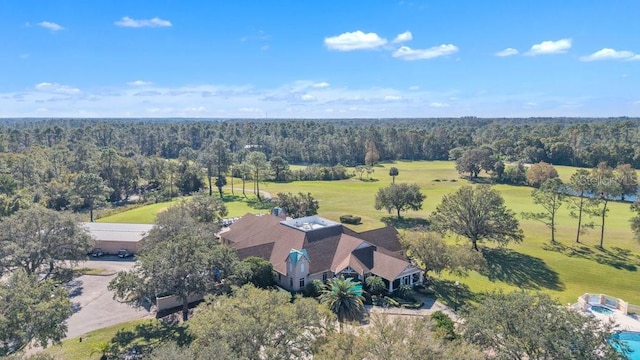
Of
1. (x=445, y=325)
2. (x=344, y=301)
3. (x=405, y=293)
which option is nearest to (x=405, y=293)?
(x=405, y=293)

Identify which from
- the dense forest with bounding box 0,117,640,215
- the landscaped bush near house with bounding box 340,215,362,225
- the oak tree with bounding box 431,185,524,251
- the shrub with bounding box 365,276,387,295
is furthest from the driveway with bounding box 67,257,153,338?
the oak tree with bounding box 431,185,524,251

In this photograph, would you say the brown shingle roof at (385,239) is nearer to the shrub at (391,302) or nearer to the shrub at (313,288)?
the shrub at (391,302)

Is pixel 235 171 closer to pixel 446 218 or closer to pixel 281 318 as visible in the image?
pixel 446 218

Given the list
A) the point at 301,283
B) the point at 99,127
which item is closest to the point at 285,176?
the point at 301,283

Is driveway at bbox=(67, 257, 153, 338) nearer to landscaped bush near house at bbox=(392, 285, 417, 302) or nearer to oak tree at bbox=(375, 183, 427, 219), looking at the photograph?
landscaped bush near house at bbox=(392, 285, 417, 302)

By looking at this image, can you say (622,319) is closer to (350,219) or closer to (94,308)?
(350,219)

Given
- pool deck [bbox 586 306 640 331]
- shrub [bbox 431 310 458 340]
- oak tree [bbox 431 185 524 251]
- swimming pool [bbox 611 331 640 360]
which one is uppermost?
oak tree [bbox 431 185 524 251]
